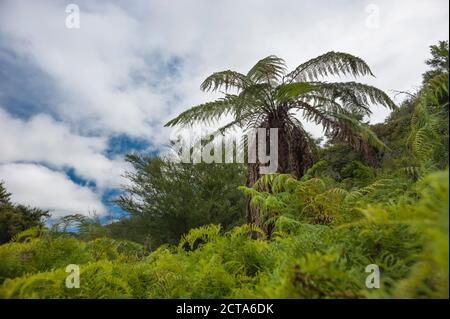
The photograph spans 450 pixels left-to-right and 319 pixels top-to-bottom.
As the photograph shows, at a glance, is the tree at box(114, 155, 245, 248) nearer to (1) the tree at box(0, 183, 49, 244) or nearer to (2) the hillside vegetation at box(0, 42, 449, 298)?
(1) the tree at box(0, 183, 49, 244)

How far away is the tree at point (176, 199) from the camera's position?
14297mm

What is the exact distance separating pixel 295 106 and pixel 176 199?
7699 mm

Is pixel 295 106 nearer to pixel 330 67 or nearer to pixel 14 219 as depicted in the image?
pixel 330 67

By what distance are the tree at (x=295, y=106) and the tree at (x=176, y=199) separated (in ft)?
19.9

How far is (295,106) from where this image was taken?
328 inches

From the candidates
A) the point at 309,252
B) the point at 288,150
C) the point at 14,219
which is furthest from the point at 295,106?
the point at 14,219

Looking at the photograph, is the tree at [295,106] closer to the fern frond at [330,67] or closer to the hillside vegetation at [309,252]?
the fern frond at [330,67]

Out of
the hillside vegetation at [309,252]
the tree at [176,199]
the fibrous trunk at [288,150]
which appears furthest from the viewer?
the tree at [176,199]

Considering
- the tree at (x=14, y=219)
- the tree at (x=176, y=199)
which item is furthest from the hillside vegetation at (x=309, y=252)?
the tree at (x=14, y=219)

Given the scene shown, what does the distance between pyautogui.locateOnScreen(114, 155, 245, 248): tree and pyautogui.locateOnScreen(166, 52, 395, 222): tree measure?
6.07m

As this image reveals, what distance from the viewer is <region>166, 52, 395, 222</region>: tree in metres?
7.74

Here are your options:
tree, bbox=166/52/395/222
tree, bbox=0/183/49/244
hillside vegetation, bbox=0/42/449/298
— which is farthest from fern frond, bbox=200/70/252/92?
tree, bbox=0/183/49/244
